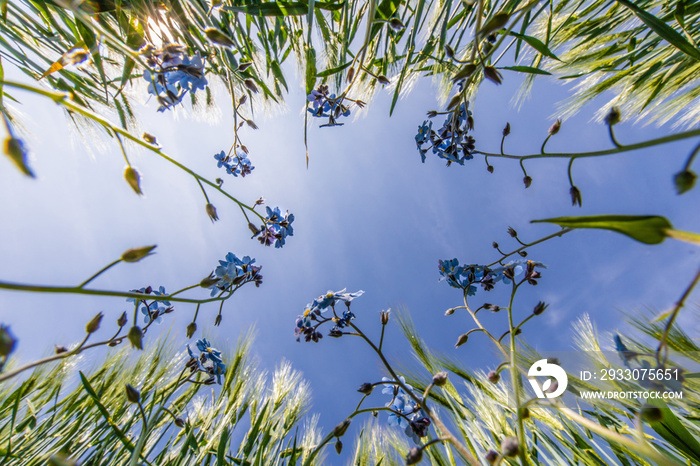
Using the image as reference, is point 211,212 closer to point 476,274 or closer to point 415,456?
point 415,456

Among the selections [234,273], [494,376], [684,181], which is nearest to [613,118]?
[684,181]

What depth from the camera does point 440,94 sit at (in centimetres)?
123

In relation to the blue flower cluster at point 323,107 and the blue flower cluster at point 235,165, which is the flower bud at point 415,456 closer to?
the blue flower cluster at point 323,107

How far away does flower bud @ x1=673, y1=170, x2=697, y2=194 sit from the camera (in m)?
0.22

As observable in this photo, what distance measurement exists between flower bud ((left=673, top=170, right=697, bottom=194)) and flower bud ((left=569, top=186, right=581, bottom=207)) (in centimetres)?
30

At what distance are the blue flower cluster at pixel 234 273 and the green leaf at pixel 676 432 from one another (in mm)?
833

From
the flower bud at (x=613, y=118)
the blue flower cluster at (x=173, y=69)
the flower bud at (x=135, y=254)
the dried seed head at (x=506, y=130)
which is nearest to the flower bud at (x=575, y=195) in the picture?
the flower bud at (x=613, y=118)

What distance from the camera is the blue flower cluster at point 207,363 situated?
903 millimetres

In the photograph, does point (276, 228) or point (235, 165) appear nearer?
point (276, 228)

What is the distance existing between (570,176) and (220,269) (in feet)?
2.50

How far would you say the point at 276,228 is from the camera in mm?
923

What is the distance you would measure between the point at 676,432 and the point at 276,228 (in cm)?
96

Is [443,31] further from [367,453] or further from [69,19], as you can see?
[367,453]

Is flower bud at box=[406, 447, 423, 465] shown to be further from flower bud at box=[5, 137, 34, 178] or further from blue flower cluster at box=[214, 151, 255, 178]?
blue flower cluster at box=[214, 151, 255, 178]
